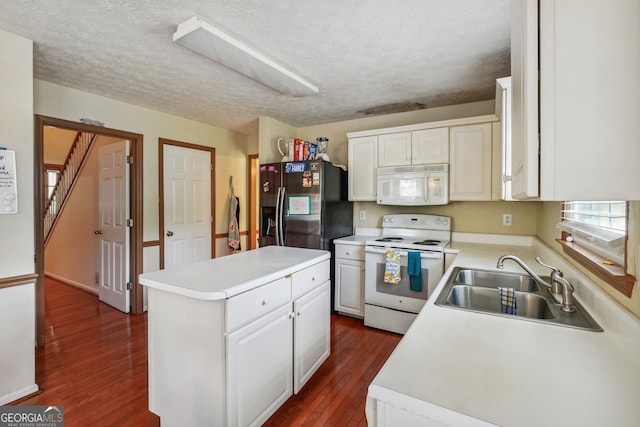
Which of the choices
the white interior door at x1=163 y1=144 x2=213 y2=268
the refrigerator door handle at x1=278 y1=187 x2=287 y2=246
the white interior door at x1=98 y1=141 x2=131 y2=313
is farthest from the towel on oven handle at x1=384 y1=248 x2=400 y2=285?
the white interior door at x1=98 y1=141 x2=131 y2=313

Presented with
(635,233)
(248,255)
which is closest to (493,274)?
(635,233)

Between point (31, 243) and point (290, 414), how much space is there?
212 centimetres

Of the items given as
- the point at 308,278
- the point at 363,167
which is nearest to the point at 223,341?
the point at 308,278

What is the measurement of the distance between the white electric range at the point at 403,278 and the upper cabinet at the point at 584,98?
85.8 inches

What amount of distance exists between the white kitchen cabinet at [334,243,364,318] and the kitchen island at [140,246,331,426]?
54.1 inches

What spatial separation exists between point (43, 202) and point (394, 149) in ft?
11.2

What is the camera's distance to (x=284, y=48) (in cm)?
206

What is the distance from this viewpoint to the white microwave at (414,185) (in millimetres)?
2938

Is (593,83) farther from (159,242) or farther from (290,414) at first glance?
(159,242)

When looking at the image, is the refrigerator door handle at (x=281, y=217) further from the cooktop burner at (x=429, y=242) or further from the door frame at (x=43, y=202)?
the door frame at (x=43, y=202)

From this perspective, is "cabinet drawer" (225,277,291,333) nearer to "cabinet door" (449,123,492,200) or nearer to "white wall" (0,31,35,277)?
"white wall" (0,31,35,277)

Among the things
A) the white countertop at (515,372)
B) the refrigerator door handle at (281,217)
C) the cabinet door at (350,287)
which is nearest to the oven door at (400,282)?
the cabinet door at (350,287)

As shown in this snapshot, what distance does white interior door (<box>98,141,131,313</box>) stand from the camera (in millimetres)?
3314

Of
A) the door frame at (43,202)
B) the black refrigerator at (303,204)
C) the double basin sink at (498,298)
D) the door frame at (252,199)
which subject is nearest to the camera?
the double basin sink at (498,298)
